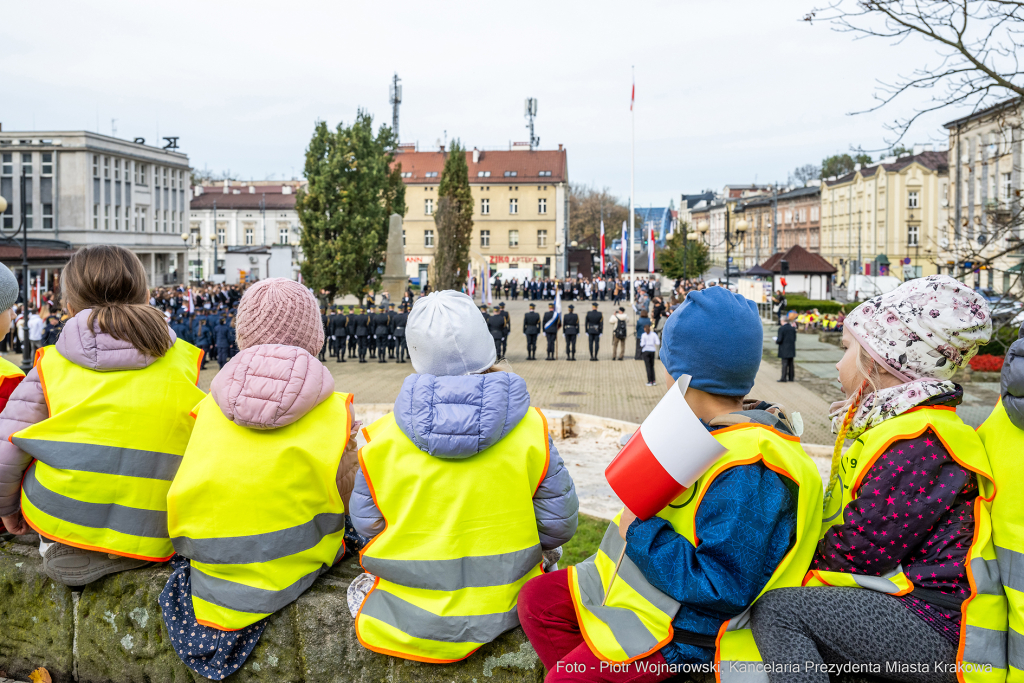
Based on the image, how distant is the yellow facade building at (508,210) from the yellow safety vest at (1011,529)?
71.1 metres

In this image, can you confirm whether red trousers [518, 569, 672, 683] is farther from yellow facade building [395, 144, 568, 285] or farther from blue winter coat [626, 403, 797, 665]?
yellow facade building [395, 144, 568, 285]

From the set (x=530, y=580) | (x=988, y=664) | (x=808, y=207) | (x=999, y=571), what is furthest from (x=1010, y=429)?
(x=808, y=207)

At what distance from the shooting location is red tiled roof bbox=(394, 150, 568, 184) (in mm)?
74188

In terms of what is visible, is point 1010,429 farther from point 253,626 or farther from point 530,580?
point 253,626

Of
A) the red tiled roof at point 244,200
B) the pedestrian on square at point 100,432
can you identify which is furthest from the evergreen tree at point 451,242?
the red tiled roof at point 244,200

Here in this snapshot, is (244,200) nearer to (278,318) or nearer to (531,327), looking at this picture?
(531,327)

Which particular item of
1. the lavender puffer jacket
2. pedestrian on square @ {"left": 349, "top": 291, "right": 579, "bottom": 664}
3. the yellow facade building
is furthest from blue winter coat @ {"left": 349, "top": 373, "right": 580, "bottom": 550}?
A: the yellow facade building

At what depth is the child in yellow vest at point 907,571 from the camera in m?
2.08

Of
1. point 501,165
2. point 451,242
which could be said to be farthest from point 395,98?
point 451,242

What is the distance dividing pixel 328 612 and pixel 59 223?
74.0 meters

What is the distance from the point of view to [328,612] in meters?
2.96

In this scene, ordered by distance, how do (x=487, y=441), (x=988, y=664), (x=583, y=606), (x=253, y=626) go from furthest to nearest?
1. (x=253, y=626)
2. (x=487, y=441)
3. (x=583, y=606)
4. (x=988, y=664)

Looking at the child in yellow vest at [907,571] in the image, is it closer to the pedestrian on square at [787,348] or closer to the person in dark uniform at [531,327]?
the pedestrian on square at [787,348]

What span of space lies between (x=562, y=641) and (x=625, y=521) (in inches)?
19.7
